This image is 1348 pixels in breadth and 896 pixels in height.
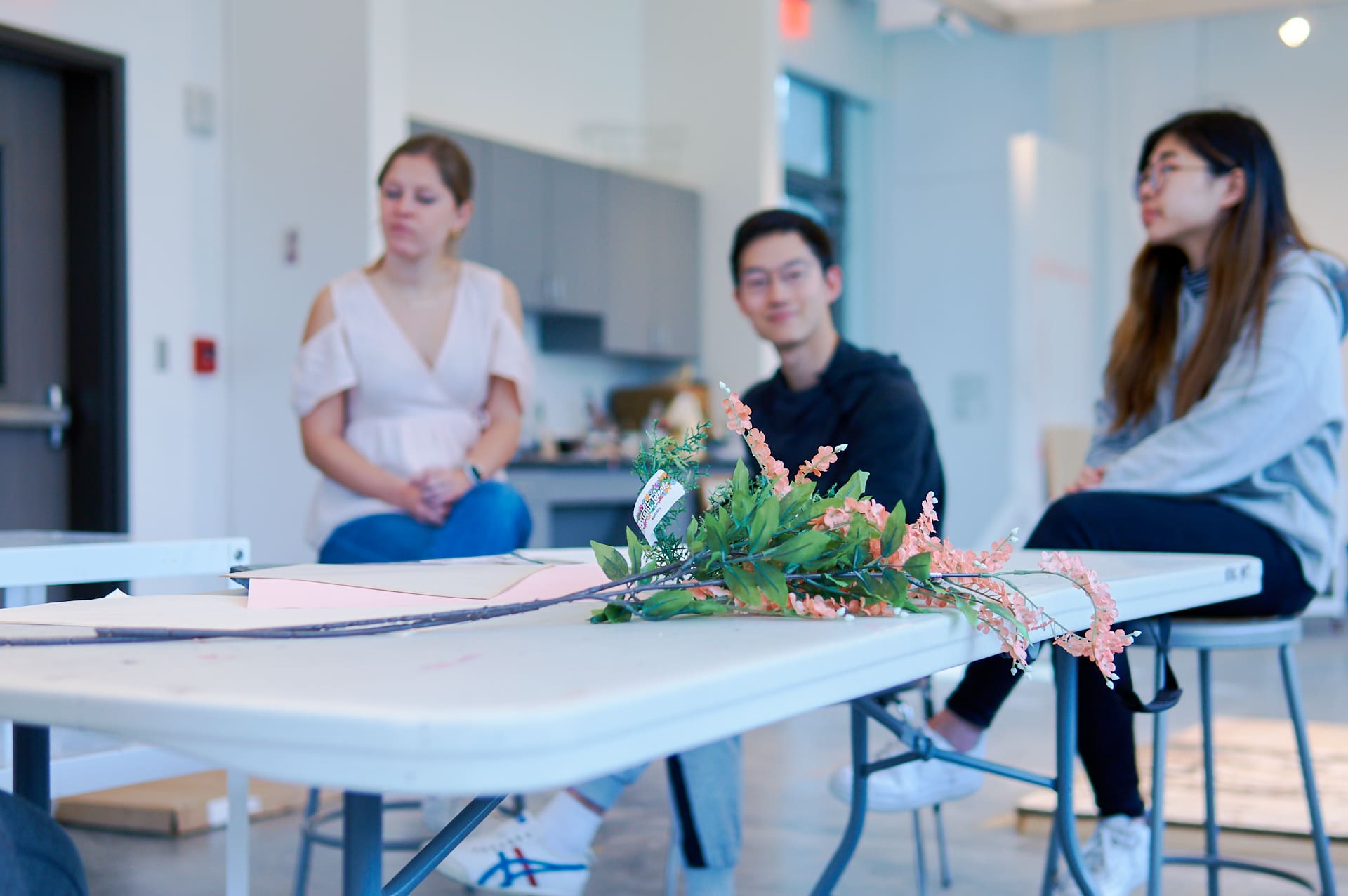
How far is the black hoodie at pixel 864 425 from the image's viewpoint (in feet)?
6.55

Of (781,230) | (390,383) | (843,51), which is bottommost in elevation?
(390,383)

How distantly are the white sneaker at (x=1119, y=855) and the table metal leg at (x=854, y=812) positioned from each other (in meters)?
0.26

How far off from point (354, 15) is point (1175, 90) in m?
5.38

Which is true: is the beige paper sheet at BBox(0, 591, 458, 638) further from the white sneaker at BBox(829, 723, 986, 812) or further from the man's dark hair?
the man's dark hair

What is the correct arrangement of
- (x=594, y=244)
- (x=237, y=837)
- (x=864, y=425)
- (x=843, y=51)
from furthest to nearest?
(x=843, y=51), (x=594, y=244), (x=864, y=425), (x=237, y=837)

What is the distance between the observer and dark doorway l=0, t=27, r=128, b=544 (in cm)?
401

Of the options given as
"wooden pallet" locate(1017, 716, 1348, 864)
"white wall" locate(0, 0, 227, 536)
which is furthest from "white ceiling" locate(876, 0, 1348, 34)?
"wooden pallet" locate(1017, 716, 1348, 864)

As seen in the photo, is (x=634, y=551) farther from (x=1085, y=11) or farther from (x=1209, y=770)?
(x=1085, y=11)

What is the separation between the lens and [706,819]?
4.95 feet

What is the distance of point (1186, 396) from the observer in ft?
6.88

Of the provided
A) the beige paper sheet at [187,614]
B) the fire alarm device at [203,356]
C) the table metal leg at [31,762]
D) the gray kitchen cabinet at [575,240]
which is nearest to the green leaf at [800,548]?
the beige paper sheet at [187,614]

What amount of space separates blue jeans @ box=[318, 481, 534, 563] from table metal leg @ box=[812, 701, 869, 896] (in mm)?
612

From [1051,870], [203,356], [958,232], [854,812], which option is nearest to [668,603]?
[854,812]

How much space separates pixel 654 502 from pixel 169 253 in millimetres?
3850
